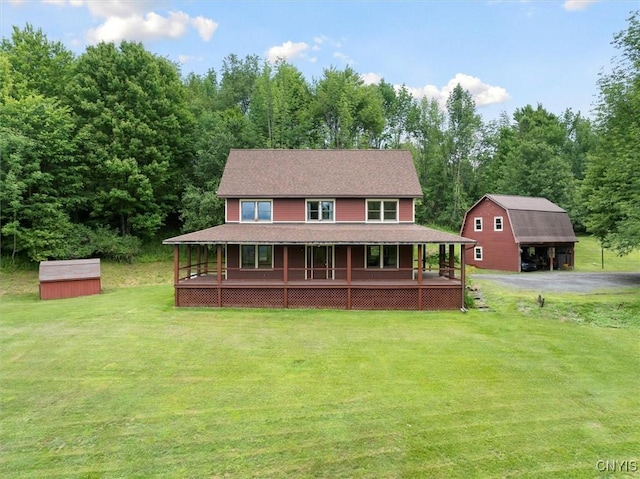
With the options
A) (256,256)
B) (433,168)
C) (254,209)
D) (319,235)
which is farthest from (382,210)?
(433,168)

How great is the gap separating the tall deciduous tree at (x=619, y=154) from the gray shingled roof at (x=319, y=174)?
10600 millimetres

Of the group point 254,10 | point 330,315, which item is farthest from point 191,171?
point 330,315

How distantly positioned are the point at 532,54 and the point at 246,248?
18.2m

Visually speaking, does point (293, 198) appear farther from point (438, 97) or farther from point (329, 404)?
point (438, 97)

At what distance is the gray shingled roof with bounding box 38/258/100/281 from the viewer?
685 inches

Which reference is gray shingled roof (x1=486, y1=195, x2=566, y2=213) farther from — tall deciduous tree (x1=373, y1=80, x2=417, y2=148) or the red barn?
tall deciduous tree (x1=373, y1=80, x2=417, y2=148)

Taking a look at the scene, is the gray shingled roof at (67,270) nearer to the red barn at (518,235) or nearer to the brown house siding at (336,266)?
the brown house siding at (336,266)

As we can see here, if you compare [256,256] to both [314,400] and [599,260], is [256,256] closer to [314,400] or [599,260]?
[314,400]

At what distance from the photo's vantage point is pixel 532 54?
19.8m

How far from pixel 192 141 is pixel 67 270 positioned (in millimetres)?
18033

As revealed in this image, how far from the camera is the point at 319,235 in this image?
651 inches

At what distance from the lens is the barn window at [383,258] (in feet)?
59.9

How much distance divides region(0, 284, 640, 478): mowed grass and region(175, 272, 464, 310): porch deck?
2.86 m

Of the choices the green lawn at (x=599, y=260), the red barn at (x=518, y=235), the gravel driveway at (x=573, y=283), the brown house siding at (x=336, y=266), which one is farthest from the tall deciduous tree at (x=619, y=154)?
the brown house siding at (x=336, y=266)
